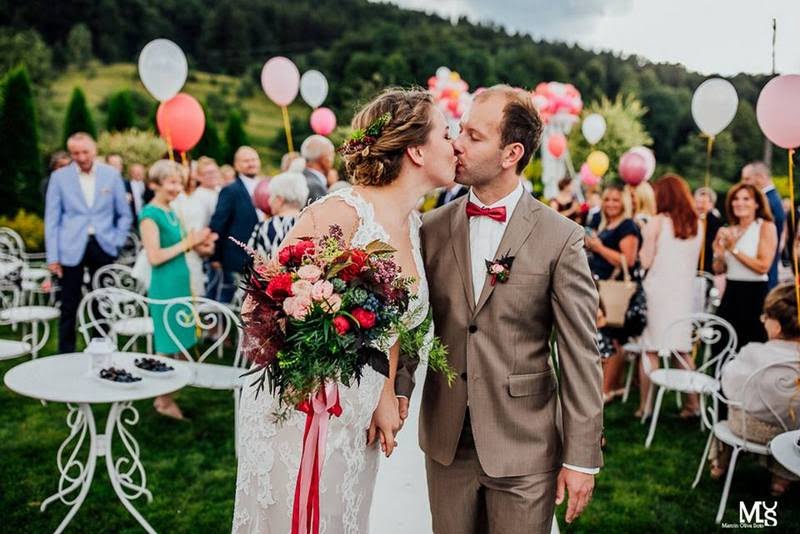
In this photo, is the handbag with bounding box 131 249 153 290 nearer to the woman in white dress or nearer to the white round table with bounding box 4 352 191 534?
the white round table with bounding box 4 352 191 534

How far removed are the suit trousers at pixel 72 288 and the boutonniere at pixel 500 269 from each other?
524 centimetres

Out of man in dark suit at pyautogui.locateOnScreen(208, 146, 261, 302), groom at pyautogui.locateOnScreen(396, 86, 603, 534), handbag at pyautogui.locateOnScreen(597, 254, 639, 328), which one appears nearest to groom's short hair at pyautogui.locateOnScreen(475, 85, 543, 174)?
groom at pyautogui.locateOnScreen(396, 86, 603, 534)

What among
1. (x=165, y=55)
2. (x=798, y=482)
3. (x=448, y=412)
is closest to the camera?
(x=448, y=412)

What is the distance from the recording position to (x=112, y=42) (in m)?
33.1

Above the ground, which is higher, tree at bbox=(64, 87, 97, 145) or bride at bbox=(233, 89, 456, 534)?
tree at bbox=(64, 87, 97, 145)

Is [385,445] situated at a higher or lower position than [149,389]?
higher

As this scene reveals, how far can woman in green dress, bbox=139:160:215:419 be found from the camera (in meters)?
4.69

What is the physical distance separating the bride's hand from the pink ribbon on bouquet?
20 centimetres

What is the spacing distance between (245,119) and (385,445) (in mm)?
30794

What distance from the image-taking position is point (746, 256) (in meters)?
5.09

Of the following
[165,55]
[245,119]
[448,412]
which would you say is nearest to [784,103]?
[448,412]

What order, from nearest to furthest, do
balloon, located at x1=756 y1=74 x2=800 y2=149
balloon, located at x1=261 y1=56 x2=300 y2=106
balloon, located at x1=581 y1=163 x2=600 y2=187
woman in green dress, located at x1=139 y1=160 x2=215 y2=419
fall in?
balloon, located at x1=756 y1=74 x2=800 y2=149 → woman in green dress, located at x1=139 y1=160 x2=215 y2=419 → balloon, located at x1=261 y1=56 x2=300 y2=106 → balloon, located at x1=581 y1=163 x2=600 y2=187

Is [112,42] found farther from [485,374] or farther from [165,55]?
[485,374]

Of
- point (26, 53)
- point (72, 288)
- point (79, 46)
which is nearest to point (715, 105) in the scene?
point (72, 288)
